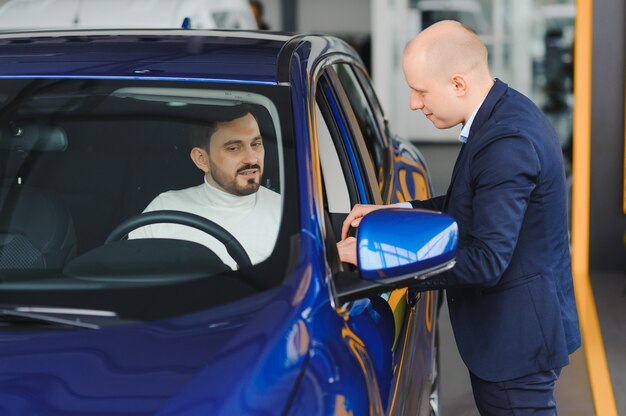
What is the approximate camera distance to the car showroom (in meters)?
1.90

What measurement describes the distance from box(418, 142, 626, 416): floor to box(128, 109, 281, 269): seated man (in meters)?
2.05

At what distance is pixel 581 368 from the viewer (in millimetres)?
4824

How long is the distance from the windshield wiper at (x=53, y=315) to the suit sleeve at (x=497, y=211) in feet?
2.53

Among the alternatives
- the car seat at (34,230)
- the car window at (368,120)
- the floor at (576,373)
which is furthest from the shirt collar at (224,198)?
the floor at (576,373)

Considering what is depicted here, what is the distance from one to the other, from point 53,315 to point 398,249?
0.73 m

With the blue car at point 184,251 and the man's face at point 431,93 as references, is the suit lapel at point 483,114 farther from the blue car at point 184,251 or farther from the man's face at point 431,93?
the blue car at point 184,251

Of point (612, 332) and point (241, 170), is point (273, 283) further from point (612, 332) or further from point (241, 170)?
point (612, 332)

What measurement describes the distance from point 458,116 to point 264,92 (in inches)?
18.9

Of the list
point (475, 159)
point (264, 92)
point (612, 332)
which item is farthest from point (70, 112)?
point (612, 332)

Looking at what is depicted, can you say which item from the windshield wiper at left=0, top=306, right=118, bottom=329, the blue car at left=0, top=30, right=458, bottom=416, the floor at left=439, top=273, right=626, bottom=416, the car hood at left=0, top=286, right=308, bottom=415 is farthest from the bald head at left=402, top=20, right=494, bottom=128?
the floor at left=439, top=273, right=626, bottom=416

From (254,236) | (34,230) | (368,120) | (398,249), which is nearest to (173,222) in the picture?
(254,236)

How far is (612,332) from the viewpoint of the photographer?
5344mm

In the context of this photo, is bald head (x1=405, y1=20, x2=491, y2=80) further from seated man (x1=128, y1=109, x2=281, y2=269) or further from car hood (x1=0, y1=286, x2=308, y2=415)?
car hood (x1=0, y1=286, x2=308, y2=415)

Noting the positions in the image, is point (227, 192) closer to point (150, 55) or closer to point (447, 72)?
point (150, 55)
